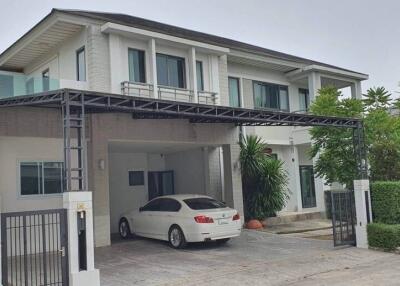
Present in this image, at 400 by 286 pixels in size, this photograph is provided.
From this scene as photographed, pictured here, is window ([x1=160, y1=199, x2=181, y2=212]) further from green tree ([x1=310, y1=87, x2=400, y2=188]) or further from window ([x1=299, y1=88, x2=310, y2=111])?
window ([x1=299, y1=88, x2=310, y2=111])

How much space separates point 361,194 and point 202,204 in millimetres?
4676

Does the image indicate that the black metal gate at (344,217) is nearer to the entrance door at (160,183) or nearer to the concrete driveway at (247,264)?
the concrete driveway at (247,264)

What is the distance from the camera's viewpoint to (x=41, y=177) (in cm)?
1380

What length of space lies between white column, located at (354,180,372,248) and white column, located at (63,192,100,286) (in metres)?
8.16

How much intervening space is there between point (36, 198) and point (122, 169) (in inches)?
215

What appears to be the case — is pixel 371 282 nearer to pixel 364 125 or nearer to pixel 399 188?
pixel 399 188

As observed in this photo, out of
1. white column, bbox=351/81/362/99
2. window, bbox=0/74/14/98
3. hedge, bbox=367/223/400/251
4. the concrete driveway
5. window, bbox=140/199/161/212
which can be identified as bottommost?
the concrete driveway

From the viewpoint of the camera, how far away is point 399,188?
13.5 meters

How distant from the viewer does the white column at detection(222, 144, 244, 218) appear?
17.8 metres

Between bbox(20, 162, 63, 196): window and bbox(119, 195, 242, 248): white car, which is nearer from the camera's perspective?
bbox(119, 195, 242, 248): white car

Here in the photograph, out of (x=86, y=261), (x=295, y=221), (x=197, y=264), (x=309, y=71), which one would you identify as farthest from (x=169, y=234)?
(x=309, y=71)

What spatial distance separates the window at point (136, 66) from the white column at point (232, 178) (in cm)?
438

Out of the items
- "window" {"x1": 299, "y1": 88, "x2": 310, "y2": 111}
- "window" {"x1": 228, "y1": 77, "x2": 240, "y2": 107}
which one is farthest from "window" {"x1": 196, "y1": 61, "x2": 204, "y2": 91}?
"window" {"x1": 299, "y1": 88, "x2": 310, "y2": 111}

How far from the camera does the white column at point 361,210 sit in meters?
13.6
